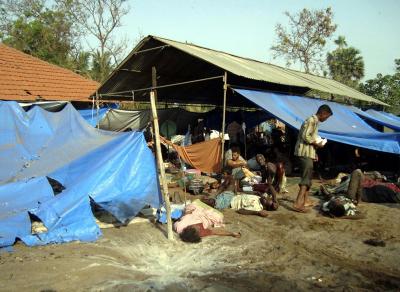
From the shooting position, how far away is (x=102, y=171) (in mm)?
5449

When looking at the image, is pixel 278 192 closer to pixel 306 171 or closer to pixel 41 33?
pixel 306 171

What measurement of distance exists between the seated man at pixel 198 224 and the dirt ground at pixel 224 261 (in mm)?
116

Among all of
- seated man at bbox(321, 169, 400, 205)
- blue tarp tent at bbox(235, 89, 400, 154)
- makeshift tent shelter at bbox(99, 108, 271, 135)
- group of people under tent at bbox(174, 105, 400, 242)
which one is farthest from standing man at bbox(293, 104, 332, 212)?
makeshift tent shelter at bbox(99, 108, 271, 135)

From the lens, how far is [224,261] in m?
4.30

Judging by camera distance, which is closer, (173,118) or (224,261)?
(224,261)

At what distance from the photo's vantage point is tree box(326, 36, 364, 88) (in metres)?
29.2

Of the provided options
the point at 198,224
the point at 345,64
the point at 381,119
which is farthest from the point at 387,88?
the point at 198,224

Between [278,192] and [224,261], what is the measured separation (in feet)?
11.9

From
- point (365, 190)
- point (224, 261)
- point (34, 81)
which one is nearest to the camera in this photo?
point (224, 261)

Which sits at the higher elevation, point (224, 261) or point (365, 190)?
point (365, 190)

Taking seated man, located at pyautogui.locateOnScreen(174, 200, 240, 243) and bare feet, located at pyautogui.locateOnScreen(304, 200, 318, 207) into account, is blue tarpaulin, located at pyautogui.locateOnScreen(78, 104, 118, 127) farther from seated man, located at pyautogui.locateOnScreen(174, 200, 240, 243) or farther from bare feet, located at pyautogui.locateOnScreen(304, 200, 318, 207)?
bare feet, located at pyautogui.locateOnScreen(304, 200, 318, 207)

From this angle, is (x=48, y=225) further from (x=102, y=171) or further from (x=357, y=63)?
(x=357, y=63)

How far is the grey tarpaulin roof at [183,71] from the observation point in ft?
30.4

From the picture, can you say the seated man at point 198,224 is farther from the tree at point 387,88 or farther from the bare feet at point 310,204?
the tree at point 387,88
